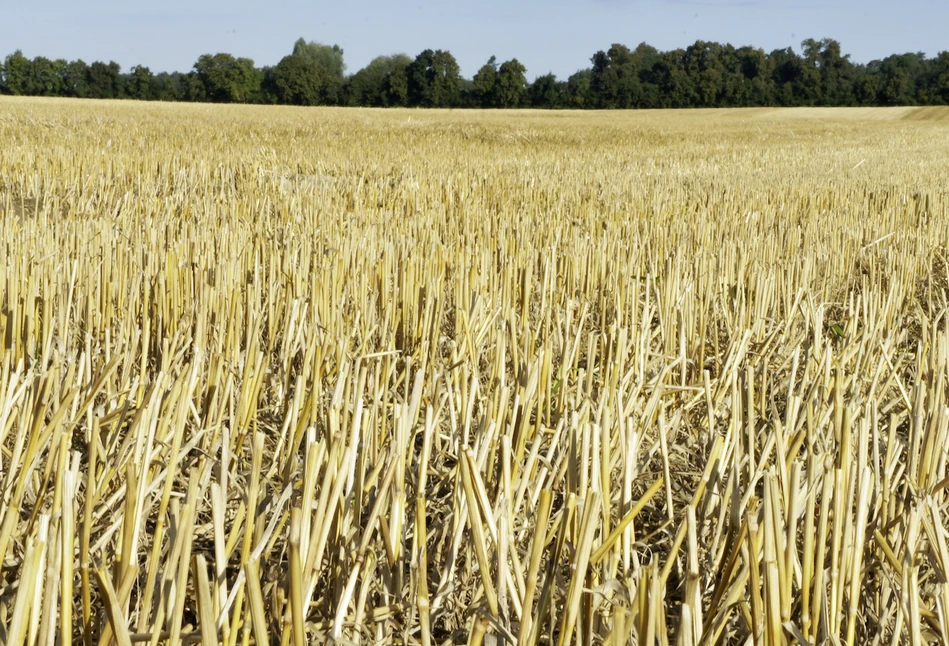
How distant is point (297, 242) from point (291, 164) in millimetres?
5052

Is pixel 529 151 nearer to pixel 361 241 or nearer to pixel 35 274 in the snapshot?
pixel 361 241

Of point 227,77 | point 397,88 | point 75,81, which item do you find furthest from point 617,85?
point 75,81

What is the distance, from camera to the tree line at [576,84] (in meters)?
57.6

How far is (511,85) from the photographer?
58594 millimetres

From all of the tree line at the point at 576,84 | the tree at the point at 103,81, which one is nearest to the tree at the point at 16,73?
the tree line at the point at 576,84

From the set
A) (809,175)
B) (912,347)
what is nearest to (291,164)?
(809,175)

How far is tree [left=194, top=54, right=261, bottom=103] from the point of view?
202ft

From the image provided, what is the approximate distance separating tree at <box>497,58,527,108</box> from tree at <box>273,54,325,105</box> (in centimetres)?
1148

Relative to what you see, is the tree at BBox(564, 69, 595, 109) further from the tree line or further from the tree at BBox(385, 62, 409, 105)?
the tree at BBox(385, 62, 409, 105)

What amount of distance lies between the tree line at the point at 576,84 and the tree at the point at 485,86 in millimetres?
66

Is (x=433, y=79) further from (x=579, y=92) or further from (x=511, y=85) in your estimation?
(x=579, y=92)

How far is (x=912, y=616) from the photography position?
1.13m

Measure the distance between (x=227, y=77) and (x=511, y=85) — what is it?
64.6ft

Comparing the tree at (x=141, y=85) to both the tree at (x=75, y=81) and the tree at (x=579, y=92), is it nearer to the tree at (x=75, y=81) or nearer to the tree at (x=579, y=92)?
the tree at (x=75, y=81)
